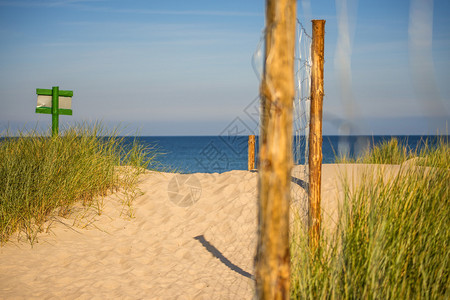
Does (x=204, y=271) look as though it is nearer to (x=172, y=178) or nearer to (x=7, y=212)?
(x=7, y=212)

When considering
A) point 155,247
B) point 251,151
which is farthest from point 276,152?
point 251,151

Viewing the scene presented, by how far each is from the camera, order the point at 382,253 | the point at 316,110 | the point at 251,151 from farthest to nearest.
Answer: the point at 251,151 → the point at 316,110 → the point at 382,253

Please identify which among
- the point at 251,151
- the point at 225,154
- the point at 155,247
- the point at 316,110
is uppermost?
the point at 316,110

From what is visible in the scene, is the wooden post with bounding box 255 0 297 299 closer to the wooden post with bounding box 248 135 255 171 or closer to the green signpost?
the green signpost

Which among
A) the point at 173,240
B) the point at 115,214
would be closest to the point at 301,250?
the point at 173,240

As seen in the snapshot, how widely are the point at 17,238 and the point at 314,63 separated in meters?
4.59

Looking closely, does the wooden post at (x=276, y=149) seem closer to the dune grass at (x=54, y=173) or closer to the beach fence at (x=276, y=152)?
the beach fence at (x=276, y=152)

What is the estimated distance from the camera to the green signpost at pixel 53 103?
7434 mm

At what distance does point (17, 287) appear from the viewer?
400 cm

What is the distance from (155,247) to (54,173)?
1.94m

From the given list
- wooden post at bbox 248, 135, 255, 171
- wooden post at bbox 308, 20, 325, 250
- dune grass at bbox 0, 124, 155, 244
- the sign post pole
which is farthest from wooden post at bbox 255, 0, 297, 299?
wooden post at bbox 248, 135, 255, 171

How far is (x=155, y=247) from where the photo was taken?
5602 millimetres

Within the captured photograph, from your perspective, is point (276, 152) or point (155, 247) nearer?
point (276, 152)

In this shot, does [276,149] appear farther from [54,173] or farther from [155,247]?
[54,173]
